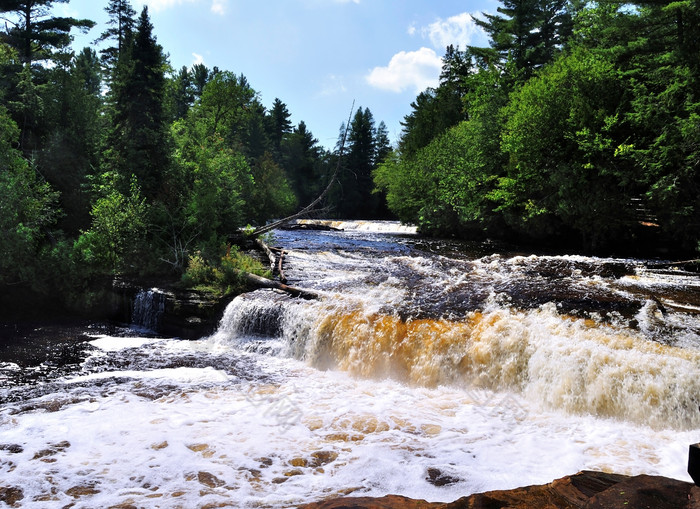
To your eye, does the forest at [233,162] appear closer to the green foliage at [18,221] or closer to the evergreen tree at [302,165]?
the green foliage at [18,221]

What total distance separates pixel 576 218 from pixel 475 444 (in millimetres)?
15989

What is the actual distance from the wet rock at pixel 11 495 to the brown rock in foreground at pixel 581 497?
2654 millimetres

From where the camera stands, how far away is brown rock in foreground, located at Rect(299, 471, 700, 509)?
9.61 ft

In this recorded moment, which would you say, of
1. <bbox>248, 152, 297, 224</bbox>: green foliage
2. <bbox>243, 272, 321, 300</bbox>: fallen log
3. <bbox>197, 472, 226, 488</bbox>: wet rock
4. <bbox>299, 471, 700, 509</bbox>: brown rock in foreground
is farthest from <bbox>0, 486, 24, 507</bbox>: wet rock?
<bbox>248, 152, 297, 224</bbox>: green foliage

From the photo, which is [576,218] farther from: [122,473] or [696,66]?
[122,473]

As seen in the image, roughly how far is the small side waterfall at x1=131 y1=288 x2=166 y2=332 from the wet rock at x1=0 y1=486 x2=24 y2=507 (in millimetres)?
6844

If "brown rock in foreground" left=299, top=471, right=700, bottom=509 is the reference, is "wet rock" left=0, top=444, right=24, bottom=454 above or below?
below

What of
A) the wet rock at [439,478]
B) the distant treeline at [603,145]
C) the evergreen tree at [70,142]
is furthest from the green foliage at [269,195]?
the wet rock at [439,478]

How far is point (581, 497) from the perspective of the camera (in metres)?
3.29

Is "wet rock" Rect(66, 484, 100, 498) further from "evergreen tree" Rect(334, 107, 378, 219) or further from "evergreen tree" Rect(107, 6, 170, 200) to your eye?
"evergreen tree" Rect(334, 107, 378, 219)

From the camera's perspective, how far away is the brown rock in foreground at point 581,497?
9.61 ft

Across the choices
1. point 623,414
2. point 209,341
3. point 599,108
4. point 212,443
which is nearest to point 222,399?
point 212,443

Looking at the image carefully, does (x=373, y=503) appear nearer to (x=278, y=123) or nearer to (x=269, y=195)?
(x=269, y=195)

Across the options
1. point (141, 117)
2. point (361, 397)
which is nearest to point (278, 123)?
point (141, 117)
